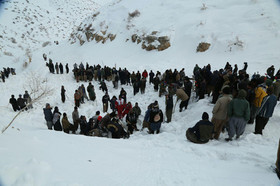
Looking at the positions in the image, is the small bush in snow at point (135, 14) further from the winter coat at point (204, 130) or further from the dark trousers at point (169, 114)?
the winter coat at point (204, 130)

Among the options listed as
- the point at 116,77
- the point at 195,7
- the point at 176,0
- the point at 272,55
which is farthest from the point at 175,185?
the point at 176,0

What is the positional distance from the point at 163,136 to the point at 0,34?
48.5 meters

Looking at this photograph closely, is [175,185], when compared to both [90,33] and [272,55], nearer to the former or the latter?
[272,55]

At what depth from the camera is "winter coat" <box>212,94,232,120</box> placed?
16.4 feet

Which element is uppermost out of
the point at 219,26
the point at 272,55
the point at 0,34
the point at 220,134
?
the point at 0,34

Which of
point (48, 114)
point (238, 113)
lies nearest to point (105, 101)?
point (48, 114)

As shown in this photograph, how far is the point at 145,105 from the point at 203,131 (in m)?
5.92

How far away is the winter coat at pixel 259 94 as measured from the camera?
17.1 ft

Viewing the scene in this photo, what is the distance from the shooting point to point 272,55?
1517 centimetres

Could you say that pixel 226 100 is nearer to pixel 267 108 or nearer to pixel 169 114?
pixel 267 108

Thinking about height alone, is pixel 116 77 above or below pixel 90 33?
below

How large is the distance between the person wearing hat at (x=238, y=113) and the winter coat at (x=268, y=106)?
2.23ft

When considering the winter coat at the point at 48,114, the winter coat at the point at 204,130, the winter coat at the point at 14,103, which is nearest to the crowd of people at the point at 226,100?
the winter coat at the point at 204,130

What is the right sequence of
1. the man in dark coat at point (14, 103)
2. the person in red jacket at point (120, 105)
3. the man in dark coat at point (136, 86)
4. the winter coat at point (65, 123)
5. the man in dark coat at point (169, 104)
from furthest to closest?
the man in dark coat at point (136, 86), the man in dark coat at point (14, 103), the person in red jacket at point (120, 105), the man in dark coat at point (169, 104), the winter coat at point (65, 123)
